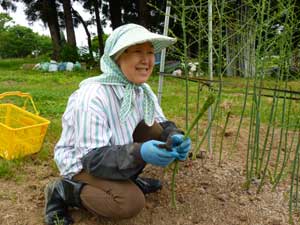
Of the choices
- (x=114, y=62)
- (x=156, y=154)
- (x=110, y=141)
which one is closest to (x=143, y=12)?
(x=114, y=62)

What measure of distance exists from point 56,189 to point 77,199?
121mm

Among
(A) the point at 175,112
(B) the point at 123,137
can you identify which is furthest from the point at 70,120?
(A) the point at 175,112

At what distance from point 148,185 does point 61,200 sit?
0.42 meters

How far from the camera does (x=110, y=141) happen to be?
1466 millimetres

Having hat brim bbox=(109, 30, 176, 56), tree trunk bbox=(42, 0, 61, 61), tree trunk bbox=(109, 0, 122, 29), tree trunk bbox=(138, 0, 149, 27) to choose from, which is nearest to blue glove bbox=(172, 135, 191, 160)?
hat brim bbox=(109, 30, 176, 56)

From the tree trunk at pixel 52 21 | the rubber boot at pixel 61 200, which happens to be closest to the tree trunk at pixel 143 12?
the tree trunk at pixel 52 21

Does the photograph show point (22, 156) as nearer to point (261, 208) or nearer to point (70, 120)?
point (70, 120)

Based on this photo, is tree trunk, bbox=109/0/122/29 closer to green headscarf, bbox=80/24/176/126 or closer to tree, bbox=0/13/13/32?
green headscarf, bbox=80/24/176/126

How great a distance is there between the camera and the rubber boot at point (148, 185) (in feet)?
5.75

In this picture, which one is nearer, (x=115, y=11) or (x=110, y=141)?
(x=110, y=141)

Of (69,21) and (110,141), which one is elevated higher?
(69,21)

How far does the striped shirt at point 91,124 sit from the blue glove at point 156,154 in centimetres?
18

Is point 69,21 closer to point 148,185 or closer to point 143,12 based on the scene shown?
point 143,12

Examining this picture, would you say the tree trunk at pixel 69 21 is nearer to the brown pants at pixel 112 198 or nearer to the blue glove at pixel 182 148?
the brown pants at pixel 112 198
